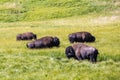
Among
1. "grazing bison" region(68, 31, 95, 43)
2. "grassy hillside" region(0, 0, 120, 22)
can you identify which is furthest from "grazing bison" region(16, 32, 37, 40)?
"grassy hillside" region(0, 0, 120, 22)

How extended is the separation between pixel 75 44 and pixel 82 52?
170cm

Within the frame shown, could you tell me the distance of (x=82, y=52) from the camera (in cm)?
2258

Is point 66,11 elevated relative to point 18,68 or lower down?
lower down

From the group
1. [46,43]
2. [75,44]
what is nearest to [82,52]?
[75,44]

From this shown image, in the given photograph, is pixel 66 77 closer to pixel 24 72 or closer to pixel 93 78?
pixel 93 78

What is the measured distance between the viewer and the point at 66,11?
72.4m

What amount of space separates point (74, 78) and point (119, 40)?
13.2 metres

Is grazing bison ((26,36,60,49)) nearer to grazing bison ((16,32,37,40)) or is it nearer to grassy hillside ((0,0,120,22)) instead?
grazing bison ((16,32,37,40))

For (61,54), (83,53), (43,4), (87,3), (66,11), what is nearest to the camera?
(83,53)

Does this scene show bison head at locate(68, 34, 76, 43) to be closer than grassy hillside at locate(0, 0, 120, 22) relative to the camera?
→ Yes

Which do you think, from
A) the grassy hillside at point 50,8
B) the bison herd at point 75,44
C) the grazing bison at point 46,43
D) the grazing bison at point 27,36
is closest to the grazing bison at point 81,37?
the bison herd at point 75,44

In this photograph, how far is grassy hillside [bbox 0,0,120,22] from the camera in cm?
7025

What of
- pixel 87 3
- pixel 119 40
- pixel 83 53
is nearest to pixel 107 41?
pixel 119 40

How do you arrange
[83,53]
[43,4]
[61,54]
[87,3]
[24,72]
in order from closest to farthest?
[24,72] → [83,53] → [61,54] → [87,3] → [43,4]
